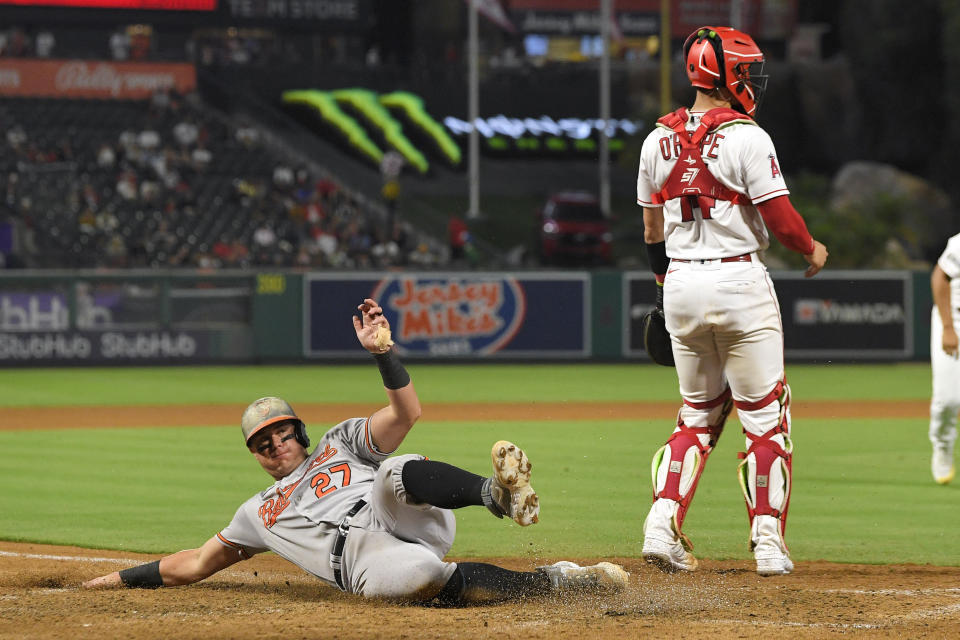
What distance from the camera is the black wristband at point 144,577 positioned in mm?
6000

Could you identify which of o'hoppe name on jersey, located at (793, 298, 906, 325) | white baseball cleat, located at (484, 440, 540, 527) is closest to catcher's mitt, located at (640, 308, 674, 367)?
white baseball cleat, located at (484, 440, 540, 527)

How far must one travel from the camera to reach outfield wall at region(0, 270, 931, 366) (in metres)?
21.3

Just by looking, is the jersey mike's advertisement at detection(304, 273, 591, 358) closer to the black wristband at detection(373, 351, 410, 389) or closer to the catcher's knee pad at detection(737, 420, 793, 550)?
the catcher's knee pad at detection(737, 420, 793, 550)

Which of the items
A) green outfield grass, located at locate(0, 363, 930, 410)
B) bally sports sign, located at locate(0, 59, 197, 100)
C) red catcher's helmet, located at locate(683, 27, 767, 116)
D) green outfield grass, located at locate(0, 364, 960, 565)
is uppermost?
bally sports sign, located at locate(0, 59, 197, 100)

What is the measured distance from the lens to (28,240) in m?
27.2

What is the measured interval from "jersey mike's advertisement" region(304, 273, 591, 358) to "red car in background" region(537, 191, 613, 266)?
36.8 feet

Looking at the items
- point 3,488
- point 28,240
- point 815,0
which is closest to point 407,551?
point 3,488

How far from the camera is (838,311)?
22.1 meters

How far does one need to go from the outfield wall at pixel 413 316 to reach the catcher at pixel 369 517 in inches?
624

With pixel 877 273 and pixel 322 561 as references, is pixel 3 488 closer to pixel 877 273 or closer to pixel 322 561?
pixel 322 561

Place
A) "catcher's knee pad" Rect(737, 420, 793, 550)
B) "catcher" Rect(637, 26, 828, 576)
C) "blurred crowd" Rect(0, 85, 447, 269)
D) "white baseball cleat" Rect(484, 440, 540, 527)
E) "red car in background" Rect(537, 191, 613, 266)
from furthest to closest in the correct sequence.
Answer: "red car in background" Rect(537, 191, 613, 266) < "blurred crowd" Rect(0, 85, 447, 269) < "catcher's knee pad" Rect(737, 420, 793, 550) < "catcher" Rect(637, 26, 828, 576) < "white baseball cleat" Rect(484, 440, 540, 527)

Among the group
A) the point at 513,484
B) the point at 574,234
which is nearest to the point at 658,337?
the point at 513,484

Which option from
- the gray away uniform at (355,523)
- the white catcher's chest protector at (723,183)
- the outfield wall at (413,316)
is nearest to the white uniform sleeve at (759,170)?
the white catcher's chest protector at (723,183)

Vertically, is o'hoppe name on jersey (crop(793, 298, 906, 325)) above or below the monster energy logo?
below
